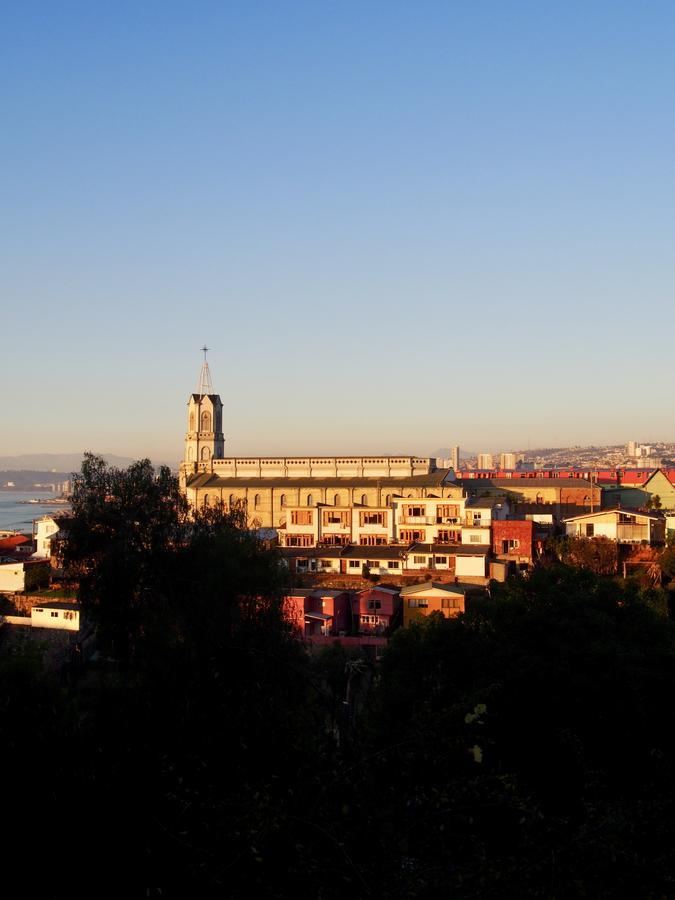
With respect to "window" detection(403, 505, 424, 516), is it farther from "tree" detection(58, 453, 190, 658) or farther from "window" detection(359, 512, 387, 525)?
"tree" detection(58, 453, 190, 658)

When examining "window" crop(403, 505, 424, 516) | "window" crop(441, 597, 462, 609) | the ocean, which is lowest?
the ocean

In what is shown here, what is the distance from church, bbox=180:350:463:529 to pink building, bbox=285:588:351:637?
12.9m

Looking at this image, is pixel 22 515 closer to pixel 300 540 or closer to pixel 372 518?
pixel 300 540

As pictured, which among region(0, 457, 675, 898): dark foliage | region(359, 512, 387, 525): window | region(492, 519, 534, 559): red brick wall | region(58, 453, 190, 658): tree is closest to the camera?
region(0, 457, 675, 898): dark foliage

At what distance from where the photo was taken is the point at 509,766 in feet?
37.9

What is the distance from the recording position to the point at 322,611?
26.1 meters

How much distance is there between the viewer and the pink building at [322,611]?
25.6m

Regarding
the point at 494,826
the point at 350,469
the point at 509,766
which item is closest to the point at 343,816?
the point at 494,826

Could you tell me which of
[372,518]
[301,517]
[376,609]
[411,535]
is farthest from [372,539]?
[376,609]

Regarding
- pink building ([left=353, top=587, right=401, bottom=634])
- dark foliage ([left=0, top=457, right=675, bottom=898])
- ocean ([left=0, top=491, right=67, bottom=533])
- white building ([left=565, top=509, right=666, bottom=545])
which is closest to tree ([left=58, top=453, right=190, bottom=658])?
dark foliage ([left=0, top=457, right=675, bottom=898])

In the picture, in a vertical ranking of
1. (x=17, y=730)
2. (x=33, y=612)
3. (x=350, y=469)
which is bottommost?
(x=33, y=612)

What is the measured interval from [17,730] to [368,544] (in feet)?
87.7

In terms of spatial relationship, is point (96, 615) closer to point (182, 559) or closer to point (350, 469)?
point (182, 559)

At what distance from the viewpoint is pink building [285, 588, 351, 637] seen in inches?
1008
